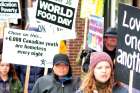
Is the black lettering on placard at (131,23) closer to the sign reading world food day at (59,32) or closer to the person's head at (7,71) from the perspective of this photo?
the person's head at (7,71)

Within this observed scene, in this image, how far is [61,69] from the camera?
6516mm

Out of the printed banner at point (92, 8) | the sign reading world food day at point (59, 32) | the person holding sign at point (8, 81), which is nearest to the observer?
the person holding sign at point (8, 81)

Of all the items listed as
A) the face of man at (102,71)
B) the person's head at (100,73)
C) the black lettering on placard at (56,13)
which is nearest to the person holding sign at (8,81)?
the black lettering on placard at (56,13)

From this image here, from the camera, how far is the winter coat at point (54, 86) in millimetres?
6484

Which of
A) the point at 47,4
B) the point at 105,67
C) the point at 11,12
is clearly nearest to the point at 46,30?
the point at 47,4

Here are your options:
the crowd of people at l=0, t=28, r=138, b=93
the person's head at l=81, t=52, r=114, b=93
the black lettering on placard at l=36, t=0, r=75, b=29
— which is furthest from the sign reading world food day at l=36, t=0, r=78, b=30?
the person's head at l=81, t=52, r=114, b=93

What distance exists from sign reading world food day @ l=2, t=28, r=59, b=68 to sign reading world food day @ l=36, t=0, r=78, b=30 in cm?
39

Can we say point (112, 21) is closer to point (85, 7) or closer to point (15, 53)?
point (85, 7)

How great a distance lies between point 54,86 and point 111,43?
1.11m

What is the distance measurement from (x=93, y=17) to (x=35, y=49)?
999 mm

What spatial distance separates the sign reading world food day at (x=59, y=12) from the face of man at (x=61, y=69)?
226 centimetres

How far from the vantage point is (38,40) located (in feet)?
27.9

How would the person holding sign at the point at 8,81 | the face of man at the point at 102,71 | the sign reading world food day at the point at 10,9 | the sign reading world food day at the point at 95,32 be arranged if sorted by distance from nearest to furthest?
the face of man at the point at 102,71 → the person holding sign at the point at 8,81 → the sign reading world food day at the point at 95,32 → the sign reading world food day at the point at 10,9

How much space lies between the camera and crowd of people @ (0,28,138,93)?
17.9ft
